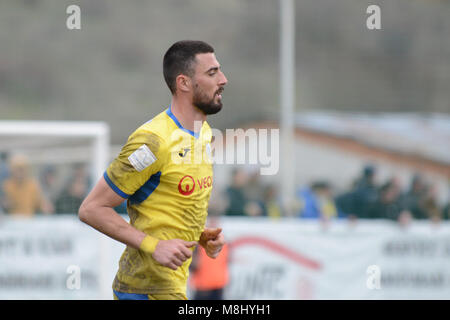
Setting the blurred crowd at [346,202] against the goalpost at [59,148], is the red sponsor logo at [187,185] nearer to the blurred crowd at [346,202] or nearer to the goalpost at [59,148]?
the goalpost at [59,148]

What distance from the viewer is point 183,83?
4016 mm

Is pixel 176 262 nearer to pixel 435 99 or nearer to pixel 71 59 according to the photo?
pixel 435 99

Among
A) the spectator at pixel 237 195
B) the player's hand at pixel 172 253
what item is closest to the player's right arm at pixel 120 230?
the player's hand at pixel 172 253

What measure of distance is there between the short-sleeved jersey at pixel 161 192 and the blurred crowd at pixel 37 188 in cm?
570

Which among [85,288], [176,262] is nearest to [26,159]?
[85,288]

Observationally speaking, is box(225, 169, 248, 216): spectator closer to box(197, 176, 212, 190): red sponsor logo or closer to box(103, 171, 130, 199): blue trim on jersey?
box(197, 176, 212, 190): red sponsor logo

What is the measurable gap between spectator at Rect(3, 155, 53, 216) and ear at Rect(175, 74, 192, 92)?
5.85 meters

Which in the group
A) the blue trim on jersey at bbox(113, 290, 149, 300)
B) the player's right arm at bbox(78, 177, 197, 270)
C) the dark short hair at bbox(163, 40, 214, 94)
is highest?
the dark short hair at bbox(163, 40, 214, 94)

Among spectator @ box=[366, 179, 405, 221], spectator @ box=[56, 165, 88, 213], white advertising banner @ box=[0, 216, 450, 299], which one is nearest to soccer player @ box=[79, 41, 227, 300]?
white advertising banner @ box=[0, 216, 450, 299]

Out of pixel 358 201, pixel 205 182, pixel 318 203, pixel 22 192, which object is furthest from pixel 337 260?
pixel 205 182

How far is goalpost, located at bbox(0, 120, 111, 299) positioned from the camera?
9289mm

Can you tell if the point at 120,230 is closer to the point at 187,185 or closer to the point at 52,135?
the point at 187,185

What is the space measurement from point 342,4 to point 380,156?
24.0 m

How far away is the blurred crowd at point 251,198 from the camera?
31.0 ft
